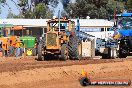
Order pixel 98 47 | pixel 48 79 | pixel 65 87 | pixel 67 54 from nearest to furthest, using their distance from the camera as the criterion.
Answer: pixel 65 87 → pixel 48 79 → pixel 67 54 → pixel 98 47

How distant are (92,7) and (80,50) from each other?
55.5 m

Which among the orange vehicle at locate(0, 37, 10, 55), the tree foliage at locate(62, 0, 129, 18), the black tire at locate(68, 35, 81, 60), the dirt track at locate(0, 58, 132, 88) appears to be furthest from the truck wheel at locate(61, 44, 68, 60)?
the tree foliage at locate(62, 0, 129, 18)

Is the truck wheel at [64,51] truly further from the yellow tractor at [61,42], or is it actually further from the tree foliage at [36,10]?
the tree foliage at [36,10]

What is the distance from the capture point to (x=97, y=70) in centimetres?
1541

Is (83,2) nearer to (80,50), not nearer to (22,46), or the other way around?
(22,46)

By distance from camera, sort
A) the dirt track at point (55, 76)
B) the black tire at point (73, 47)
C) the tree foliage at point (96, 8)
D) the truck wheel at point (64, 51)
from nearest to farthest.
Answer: the dirt track at point (55, 76) → the truck wheel at point (64, 51) → the black tire at point (73, 47) → the tree foliage at point (96, 8)

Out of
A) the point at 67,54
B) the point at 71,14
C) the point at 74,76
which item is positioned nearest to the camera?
the point at 74,76

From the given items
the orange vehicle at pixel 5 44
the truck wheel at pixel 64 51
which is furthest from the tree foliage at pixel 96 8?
the truck wheel at pixel 64 51

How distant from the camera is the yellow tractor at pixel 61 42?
21531 mm

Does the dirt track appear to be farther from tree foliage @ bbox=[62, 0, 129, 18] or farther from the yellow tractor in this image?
tree foliage @ bbox=[62, 0, 129, 18]

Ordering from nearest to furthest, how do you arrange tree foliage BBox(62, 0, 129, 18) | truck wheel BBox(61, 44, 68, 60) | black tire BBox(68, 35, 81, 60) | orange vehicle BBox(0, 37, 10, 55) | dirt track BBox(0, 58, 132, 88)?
1. dirt track BBox(0, 58, 132, 88)
2. truck wheel BBox(61, 44, 68, 60)
3. black tire BBox(68, 35, 81, 60)
4. orange vehicle BBox(0, 37, 10, 55)
5. tree foliage BBox(62, 0, 129, 18)

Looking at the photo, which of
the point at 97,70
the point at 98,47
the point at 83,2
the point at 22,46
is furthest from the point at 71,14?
the point at 97,70

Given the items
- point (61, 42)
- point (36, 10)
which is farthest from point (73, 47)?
point (36, 10)

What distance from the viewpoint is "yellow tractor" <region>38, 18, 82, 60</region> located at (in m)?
21.5
